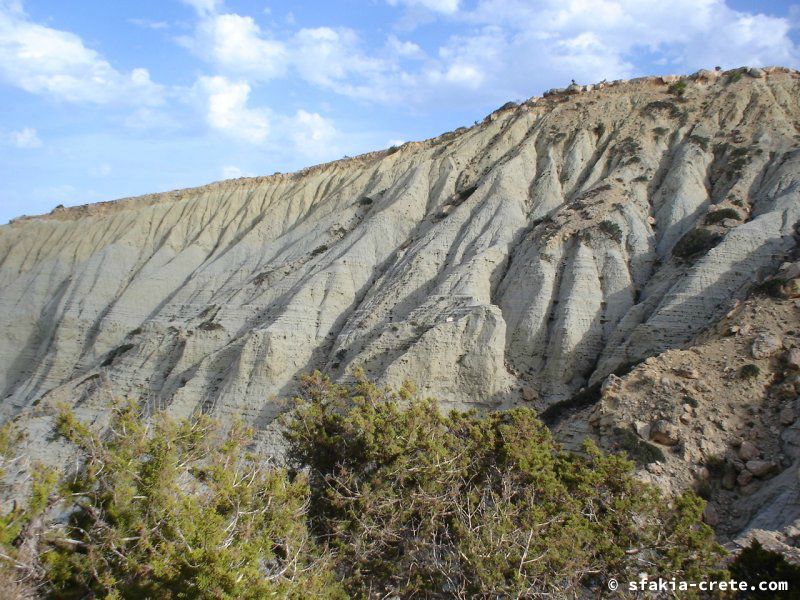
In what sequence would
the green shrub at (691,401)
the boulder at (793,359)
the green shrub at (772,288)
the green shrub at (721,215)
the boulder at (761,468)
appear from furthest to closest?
the green shrub at (721,215) → the green shrub at (772,288) → the boulder at (793,359) → the green shrub at (691,401) → the boulder at (761,468)

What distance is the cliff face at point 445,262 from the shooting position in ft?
75.4

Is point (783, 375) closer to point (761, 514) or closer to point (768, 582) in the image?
point (761, 514)

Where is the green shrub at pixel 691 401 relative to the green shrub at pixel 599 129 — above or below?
below

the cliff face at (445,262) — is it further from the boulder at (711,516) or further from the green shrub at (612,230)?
the boulder at (711,516)

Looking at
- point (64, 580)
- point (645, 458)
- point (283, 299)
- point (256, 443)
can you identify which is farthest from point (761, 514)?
point (283, 299)

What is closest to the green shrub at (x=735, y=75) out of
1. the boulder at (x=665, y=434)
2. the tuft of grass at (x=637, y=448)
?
the boulder at (x=665, y=434)

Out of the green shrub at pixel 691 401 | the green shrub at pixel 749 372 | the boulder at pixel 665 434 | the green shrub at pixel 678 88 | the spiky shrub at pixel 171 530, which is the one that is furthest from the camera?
the green shrub at pixel 678 88

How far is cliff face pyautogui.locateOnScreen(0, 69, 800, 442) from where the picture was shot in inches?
905

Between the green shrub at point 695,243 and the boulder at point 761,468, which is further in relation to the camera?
the green shrub at point 695,243

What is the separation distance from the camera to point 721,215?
25953 mm

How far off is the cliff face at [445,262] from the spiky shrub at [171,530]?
37.9ft

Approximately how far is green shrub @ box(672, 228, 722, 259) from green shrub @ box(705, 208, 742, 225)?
95 cm

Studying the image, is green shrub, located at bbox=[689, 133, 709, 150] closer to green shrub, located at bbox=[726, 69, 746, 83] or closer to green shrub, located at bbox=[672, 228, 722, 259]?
green shrub, located at bbox=[726, 69, 746, 83]

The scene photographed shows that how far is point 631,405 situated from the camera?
52.6 feet
